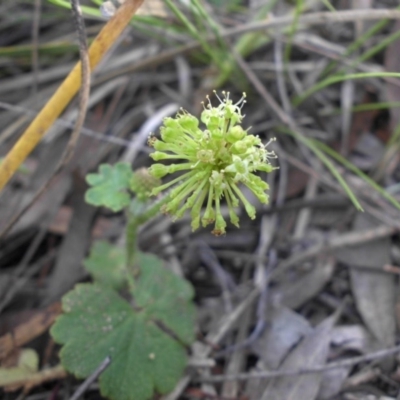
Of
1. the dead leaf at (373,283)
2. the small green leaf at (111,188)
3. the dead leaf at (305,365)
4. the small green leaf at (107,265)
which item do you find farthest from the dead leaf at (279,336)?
the small green leaf at (111,188)

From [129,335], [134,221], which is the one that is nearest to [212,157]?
[134,221]

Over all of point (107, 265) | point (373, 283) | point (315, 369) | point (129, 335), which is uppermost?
point (373, 283)

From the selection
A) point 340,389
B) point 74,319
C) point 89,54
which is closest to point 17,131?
point 89,54

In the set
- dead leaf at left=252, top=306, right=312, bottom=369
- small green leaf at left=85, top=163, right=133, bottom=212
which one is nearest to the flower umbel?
small green leaf at left=85, top=163, right=133, bottom=212

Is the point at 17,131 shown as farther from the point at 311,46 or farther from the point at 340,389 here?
the point at 340,389

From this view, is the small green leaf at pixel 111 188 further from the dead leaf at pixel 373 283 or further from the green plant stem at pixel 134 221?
the dead leaf at pixel 373 283

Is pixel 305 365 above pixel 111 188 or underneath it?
underneath

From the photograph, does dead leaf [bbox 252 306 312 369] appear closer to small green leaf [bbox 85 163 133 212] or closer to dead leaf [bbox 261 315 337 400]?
dead leaf [bbox 261 315 337 400]

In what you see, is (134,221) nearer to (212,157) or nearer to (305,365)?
(212,157)
